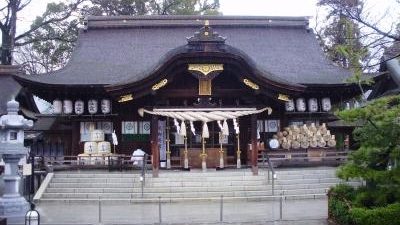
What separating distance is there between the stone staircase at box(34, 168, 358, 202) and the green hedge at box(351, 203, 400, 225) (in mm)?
5983

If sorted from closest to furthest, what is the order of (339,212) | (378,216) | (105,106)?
(378,216), (339,212), (105,106)

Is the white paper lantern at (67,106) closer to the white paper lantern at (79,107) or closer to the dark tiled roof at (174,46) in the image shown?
the white paper lantern at (79,107)

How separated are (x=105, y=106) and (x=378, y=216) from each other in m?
13.7

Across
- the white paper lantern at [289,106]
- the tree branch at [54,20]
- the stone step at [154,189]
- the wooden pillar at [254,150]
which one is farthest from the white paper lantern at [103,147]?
the tree branch at [54,20]

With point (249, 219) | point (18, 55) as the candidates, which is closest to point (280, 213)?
point (249, 219)

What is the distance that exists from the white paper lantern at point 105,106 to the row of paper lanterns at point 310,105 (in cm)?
782

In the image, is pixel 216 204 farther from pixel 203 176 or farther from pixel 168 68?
pixel 168 68

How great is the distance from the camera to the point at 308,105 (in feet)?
73.5

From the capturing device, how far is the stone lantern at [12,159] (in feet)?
42.0

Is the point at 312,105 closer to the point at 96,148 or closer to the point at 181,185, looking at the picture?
the point at 181,185

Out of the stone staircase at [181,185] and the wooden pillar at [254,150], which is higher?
the wooden pillar at [254,150]

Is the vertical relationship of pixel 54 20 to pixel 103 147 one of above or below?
above

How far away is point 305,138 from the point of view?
21.2 meters

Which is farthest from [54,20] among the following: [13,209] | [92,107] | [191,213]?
[191,213]
